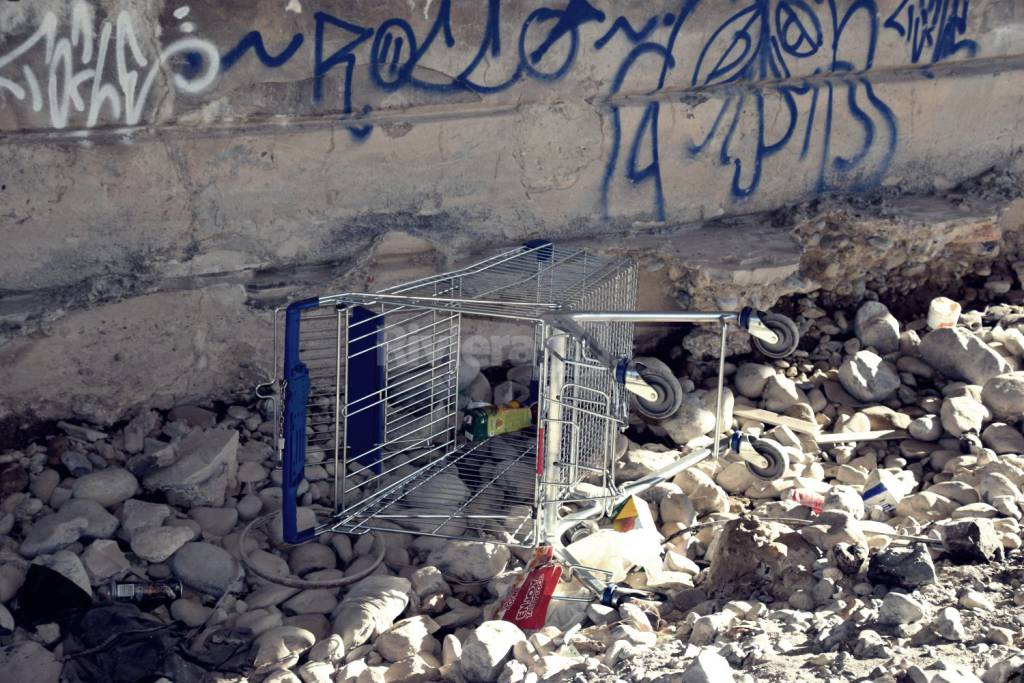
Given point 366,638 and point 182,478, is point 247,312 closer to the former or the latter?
point 182,478

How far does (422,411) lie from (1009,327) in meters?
3.42

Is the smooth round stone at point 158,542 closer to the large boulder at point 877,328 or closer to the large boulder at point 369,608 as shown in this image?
the large boulder at point 369,608

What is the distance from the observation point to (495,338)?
5992 millimetres

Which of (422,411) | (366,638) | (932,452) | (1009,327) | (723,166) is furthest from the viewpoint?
(1009,327)

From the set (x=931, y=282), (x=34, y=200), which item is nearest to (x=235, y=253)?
(x=34, y=200)

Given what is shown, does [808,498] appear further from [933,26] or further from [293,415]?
[933,26]

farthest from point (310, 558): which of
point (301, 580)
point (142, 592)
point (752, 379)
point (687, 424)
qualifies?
point (752, 379)

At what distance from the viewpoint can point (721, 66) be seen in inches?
242

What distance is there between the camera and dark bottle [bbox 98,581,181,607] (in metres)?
4.47

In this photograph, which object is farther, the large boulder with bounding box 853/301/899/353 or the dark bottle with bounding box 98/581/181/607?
the large boulder with bounding box 853/301/899/353

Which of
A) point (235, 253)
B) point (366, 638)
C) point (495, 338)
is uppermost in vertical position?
point (235, 253)

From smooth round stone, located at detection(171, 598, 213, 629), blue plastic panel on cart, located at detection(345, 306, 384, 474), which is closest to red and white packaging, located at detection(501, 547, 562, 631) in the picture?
blue plastic panel on cart, located at detection(345, 306, 384, 474)

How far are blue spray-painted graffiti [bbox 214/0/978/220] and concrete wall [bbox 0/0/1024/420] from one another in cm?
1

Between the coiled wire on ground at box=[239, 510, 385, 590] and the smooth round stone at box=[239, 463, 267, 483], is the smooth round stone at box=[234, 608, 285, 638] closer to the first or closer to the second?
the coiled wire on ground at box=[239, 510, 385, 590]
